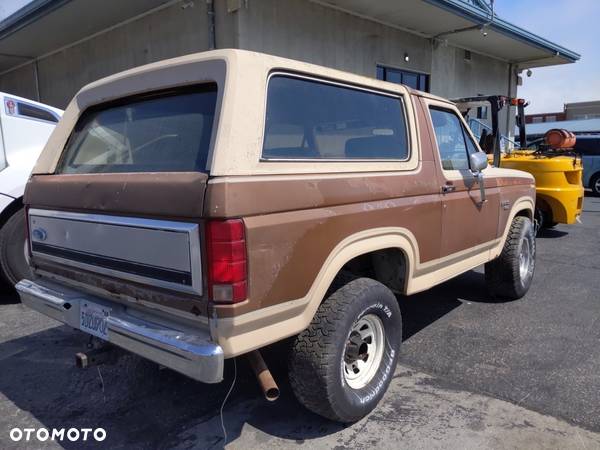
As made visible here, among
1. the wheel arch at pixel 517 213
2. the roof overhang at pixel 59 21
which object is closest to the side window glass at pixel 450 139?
the wheel arch at pixel 517 213

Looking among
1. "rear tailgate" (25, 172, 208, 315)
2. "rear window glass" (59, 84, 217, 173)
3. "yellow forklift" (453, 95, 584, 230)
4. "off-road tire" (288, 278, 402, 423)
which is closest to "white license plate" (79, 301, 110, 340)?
"rear tailgate" (25, 172, 208, 315)

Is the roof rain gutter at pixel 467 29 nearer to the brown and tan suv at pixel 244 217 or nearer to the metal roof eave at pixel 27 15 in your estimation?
the metal roof eave at pixel 27 15

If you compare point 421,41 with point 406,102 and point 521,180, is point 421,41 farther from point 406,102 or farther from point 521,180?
point 406,102

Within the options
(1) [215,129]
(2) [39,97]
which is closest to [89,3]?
(2) [39,97]

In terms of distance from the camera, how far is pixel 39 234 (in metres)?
3.14

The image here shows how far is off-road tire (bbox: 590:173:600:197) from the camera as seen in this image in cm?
1540

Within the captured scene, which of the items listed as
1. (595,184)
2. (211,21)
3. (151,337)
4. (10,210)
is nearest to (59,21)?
(211,21)

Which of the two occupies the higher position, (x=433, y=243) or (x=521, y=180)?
(x=521, y=180)

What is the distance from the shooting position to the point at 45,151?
3316mm

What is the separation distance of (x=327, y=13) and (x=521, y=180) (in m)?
6.94

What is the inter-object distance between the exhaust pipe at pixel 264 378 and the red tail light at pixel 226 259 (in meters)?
0.48

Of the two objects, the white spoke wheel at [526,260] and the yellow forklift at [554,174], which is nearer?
the white spoke wheel at [526,260]

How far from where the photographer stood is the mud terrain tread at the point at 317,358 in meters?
2.55

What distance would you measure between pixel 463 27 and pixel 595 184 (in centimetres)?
711
